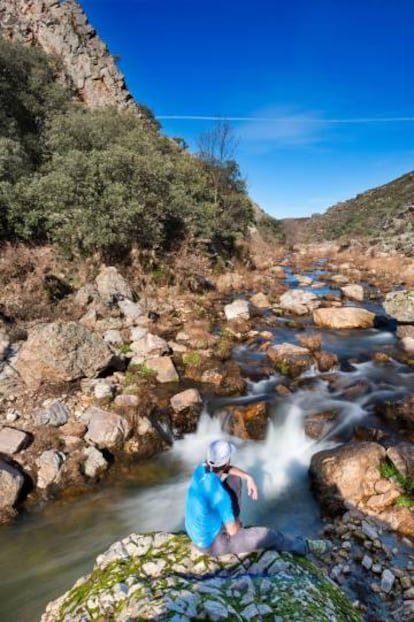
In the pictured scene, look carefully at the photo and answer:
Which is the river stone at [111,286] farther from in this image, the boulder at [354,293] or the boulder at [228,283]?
the boulder at [354,293]

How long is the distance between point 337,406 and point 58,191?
1264 cm

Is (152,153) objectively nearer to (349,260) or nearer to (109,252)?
(109,252)

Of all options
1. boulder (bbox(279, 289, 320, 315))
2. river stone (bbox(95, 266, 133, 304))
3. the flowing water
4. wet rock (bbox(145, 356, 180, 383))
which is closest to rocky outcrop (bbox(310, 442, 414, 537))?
the flowing water

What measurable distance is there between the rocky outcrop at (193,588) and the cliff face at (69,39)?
40369mm

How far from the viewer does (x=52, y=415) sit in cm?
757

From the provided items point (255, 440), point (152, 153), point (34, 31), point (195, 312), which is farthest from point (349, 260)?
point (34, 31)

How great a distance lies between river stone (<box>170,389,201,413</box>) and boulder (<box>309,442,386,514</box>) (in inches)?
122

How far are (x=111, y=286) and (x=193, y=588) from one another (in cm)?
1175

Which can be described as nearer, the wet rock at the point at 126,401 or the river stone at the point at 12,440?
the river stone at the point at 12,440

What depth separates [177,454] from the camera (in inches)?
312

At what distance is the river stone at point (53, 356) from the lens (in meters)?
8.51

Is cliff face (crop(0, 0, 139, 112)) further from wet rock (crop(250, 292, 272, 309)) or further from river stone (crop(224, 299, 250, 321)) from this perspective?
river stone (crop(224, 299, 250, 321))

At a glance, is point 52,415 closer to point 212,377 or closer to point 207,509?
point 212,377

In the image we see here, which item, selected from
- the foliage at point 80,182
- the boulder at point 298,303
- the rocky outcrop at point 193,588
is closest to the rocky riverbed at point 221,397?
the boulder at point 298,303
